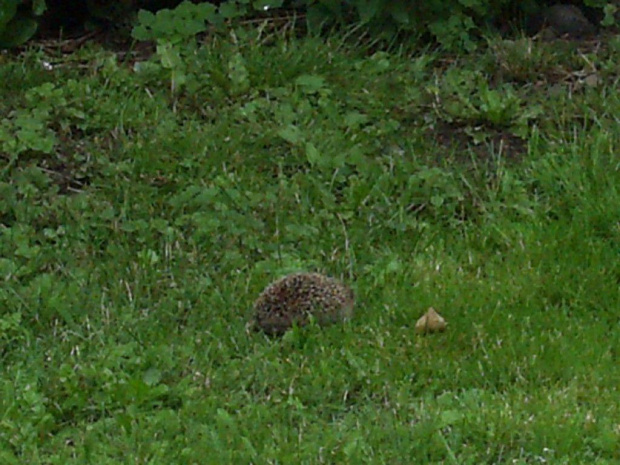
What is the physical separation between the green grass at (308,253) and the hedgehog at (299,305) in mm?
65

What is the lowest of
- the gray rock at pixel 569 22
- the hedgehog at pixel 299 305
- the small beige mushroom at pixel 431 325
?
the small beige mushroom at pixel 431 325

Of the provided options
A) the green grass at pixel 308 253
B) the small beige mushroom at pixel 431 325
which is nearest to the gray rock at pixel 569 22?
the green grass at pixel 308 253

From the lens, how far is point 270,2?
7.56 metres

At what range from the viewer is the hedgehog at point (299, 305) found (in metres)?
5.30

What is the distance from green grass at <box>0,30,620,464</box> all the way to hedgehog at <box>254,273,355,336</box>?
65 millimetres

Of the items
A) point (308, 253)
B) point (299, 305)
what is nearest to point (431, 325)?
point (299, 305)

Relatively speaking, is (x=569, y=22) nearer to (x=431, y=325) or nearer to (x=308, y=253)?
(x=308, y=253)

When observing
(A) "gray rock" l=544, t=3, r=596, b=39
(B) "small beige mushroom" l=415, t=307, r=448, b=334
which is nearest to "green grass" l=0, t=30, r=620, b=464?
(B) "small beige mushroom" l=415, t=307, r=448, b=334

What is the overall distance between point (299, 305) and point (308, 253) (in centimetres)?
70

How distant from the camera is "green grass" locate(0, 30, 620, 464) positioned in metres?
4.68

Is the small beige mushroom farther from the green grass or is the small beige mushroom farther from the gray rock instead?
the gray rock

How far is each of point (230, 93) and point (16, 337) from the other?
222 centimetres

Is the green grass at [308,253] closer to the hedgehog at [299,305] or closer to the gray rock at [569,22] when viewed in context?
the hedgehog at [299,305]

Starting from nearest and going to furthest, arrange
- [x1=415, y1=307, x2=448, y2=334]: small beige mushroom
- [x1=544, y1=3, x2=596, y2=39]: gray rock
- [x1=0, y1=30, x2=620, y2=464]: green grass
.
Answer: [x1=0, y1=30, x2=620, y2=464]: green grass
[x1=415, y1=307, x2=448, y2=334]: small beige mushroom
[x1=544, y1=3, x2=596, y2=39]: gray rock
